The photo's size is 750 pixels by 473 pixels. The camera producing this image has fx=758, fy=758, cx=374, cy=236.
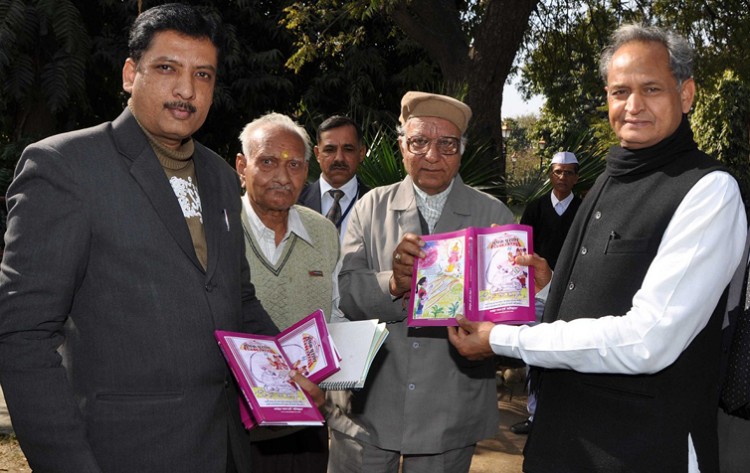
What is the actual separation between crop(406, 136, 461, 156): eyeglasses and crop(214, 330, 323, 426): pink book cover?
1.42 m

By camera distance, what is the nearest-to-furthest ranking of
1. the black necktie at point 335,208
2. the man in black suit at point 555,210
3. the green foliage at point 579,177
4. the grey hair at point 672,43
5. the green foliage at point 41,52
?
the grey hair at point 672,43, the black necktie at point 335,208, the man in black suit at point 555,210, the green foliage at point 579,177, the green foliage at point 41,52

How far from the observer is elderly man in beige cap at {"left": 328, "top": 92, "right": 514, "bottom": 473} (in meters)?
3.44

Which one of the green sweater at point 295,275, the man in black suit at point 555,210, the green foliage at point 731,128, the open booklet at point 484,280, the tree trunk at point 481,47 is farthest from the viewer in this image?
the green foliage at point 731,128

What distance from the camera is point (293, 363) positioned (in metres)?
2.61

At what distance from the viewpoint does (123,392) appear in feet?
6.95

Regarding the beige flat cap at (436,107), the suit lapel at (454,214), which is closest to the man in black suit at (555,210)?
the suit lapel at (454,214)

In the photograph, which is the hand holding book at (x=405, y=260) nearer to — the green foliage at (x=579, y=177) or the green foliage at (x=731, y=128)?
the green foliage at (x=579, y=177)

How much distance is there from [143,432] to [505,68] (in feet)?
30.6

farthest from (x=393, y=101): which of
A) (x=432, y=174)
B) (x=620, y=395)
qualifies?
(x=620, y=395)

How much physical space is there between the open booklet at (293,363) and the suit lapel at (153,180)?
31 centimetres

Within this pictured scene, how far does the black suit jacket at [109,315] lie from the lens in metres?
1.96

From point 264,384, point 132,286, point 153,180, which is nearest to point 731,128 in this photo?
point 264,384

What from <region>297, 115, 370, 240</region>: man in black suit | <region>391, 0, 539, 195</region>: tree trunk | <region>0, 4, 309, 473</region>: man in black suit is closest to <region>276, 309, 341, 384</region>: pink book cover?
<region>0, 4, 309, 473</region>: man in black suit

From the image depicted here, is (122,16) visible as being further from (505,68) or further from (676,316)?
(676,316)
